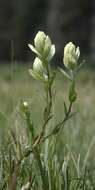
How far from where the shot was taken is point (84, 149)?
322cm

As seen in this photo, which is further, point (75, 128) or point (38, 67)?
point (75, 128)

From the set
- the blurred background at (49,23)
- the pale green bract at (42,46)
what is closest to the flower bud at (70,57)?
the pale green bract at (42,46)

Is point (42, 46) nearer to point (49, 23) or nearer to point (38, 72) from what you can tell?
point (38, 72)

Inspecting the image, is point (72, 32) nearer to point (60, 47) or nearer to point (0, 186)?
point (60, 47)

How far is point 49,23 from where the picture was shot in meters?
14.8

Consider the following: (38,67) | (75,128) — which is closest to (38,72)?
(38,67)

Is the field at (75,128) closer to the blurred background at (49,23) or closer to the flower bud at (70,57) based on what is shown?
the flower bud at (70,57)

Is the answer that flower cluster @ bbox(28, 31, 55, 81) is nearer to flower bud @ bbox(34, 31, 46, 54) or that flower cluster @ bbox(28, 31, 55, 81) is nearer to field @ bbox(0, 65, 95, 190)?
flower bud @ bbox(34, 31, 46, 54)

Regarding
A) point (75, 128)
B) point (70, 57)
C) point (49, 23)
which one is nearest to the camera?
point (70, 57)

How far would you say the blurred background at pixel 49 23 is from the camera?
46.3ft

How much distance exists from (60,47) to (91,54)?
0.65 meters

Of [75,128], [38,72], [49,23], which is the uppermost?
[49,23]

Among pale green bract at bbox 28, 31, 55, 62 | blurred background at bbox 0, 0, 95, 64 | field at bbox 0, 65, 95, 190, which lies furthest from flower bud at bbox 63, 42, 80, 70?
blurred background at bbox 0, 0, 95, 64

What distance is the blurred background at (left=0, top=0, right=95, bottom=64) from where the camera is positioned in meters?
14.1
